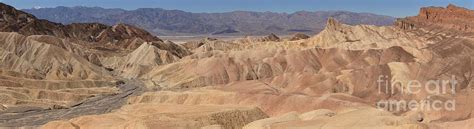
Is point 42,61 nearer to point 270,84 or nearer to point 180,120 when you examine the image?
point 270,84

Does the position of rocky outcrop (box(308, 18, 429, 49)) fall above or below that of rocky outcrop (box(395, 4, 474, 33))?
below

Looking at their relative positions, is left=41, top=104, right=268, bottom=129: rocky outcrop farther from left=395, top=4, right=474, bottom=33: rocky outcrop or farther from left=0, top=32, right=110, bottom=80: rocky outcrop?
left=395, top=4, right=474, bottom=33: rocky outcrop

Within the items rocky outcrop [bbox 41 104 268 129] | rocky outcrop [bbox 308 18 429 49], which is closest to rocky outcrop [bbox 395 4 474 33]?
rocky outcrop [bbox 308 18 429 49]

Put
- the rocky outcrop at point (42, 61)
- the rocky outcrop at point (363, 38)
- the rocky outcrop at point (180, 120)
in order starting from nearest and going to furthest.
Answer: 1. the rocky outcrop at point (180, 120)
2. the rocky outcrop at point (42, 61)
3. the rocky outcrop at point (363, 38)

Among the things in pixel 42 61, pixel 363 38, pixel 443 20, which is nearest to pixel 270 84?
pixel 363 38

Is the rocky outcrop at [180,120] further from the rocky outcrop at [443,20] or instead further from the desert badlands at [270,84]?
the rocky outcrop at [443,20]

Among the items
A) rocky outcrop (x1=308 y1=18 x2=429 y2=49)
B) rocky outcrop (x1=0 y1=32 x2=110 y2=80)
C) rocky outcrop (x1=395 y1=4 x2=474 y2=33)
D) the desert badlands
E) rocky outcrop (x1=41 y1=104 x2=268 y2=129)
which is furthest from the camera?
rocky outcrop (x1=395 y1=4 x2=474 y2=33)

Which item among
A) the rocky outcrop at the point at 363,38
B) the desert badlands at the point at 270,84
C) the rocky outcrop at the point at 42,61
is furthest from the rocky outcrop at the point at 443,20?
the rocky outcrop at the point at 42,61

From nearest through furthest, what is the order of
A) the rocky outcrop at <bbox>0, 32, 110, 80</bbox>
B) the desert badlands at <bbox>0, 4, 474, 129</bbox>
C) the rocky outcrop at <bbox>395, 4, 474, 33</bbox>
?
1. the desert badlands at <bbox>0, 4, 474, 129</bbox>
2. the rocky outcrop at <bbox>0, 32, 110, 80</bbox>
3. the rocky outcrop at <bbox>395, 4, 474, 33</bbox>

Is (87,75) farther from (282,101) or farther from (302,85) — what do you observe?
(282,101)
